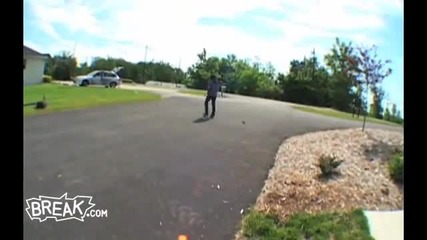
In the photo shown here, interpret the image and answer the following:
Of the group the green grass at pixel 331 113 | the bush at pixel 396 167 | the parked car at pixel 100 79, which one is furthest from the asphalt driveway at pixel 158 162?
the bush at pixel 396 167

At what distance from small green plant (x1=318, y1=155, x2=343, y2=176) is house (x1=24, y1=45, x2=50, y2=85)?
1.51m

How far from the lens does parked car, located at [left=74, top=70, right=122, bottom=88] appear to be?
274 centimetres

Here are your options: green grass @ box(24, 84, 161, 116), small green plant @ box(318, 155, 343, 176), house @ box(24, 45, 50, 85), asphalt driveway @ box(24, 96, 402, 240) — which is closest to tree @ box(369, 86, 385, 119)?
asphalt driveway @ box(24, 96, 402, 240)

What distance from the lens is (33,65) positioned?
2.62 meters

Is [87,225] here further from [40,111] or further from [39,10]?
[39,10]

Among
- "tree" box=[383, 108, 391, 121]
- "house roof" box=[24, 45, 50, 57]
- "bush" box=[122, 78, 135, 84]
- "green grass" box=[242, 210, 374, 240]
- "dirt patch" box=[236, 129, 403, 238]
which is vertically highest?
"house roof" box=[24, 45, 50, 57]

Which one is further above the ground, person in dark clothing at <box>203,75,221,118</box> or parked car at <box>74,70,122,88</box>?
parked car at <box>74,70,122,88</box>

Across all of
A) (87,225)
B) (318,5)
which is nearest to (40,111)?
(87,225)

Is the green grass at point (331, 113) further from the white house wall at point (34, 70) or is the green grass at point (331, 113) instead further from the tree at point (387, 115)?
the white house wall at point (34, 70)

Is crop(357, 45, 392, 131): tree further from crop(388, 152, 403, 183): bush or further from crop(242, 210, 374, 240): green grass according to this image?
crop(242, 210, 374, 240): green grass

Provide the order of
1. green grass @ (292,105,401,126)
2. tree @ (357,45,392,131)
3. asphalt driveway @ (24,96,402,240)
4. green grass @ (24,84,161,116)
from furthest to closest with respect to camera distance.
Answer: green grass @ (292,105,401,126) → tree @ (357,45,392,131) → green grass @ (24,84,161,116) → asphalt driveway @ (24,96,402,240)

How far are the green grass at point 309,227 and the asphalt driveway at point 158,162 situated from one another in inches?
3.7

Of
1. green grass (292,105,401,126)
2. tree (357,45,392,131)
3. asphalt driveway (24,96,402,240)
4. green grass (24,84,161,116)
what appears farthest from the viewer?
green grass (292,105,401,126)

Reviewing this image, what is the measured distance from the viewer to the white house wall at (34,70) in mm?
2602
